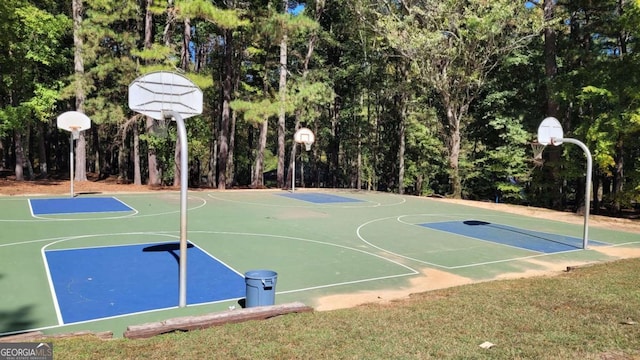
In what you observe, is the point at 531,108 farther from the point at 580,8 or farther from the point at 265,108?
the point at 265,108

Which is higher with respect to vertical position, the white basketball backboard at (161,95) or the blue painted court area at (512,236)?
the white basketball backboard at (161,95)

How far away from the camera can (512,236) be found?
12.6 meters

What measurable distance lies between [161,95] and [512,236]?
1000 cm

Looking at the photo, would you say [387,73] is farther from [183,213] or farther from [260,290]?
[260,290]

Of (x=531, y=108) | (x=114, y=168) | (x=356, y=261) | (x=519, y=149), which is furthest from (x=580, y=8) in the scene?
(x=114, y=168)

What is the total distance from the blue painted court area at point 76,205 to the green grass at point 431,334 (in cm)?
1127

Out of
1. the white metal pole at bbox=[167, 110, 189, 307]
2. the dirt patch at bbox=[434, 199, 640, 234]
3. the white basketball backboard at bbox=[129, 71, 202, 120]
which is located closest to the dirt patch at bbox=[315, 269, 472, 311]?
the white metal pole at bbox=[167, 110, 189, 307]

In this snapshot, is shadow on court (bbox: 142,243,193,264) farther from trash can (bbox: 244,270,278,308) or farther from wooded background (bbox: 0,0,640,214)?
wooded background (bbox: 0,0,640,214)

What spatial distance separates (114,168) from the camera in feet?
130

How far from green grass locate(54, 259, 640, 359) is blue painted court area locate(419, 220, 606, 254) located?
196 inches

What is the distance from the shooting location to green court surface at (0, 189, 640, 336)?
6.65 metres

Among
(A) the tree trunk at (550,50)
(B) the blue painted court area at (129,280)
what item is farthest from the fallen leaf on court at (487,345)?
(A) the tree trunk at (550,50)

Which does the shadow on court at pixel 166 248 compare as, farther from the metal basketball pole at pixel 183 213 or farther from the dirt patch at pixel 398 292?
the dirt patch at pixel 398 292

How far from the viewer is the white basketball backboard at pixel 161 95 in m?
6.74
